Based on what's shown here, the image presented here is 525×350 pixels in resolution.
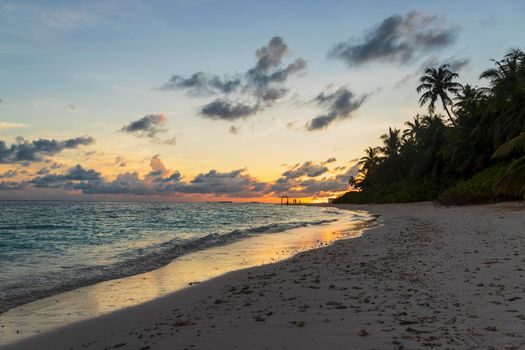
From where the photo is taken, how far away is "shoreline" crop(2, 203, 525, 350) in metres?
5.18

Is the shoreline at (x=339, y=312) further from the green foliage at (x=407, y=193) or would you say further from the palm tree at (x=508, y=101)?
the green foliage at (x=407, y=193)

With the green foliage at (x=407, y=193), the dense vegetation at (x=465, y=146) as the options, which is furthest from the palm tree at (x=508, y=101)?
the green foliage at (x=407, y=193)

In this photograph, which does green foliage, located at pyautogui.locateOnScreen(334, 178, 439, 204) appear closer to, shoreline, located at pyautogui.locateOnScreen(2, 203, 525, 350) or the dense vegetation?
the dense vegetation

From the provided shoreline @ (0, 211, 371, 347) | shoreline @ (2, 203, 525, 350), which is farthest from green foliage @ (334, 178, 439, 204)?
shoreline @ (2, 203, 525, 350)

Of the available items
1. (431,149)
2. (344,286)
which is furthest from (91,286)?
(431,149)

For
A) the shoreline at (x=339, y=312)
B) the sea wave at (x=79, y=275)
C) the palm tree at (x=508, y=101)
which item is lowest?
the sea wave at (x=79, y=275)

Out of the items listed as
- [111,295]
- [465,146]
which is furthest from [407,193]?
[111,295]

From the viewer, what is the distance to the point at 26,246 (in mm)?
22312

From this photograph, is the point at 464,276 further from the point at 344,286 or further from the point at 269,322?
the point at 269,322

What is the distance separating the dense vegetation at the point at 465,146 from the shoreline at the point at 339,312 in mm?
13882

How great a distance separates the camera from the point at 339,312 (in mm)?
6430

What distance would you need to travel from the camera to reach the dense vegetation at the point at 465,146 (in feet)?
119

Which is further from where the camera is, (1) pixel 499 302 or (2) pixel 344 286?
(2) pixel 344 286

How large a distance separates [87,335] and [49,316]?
6.62 feet
